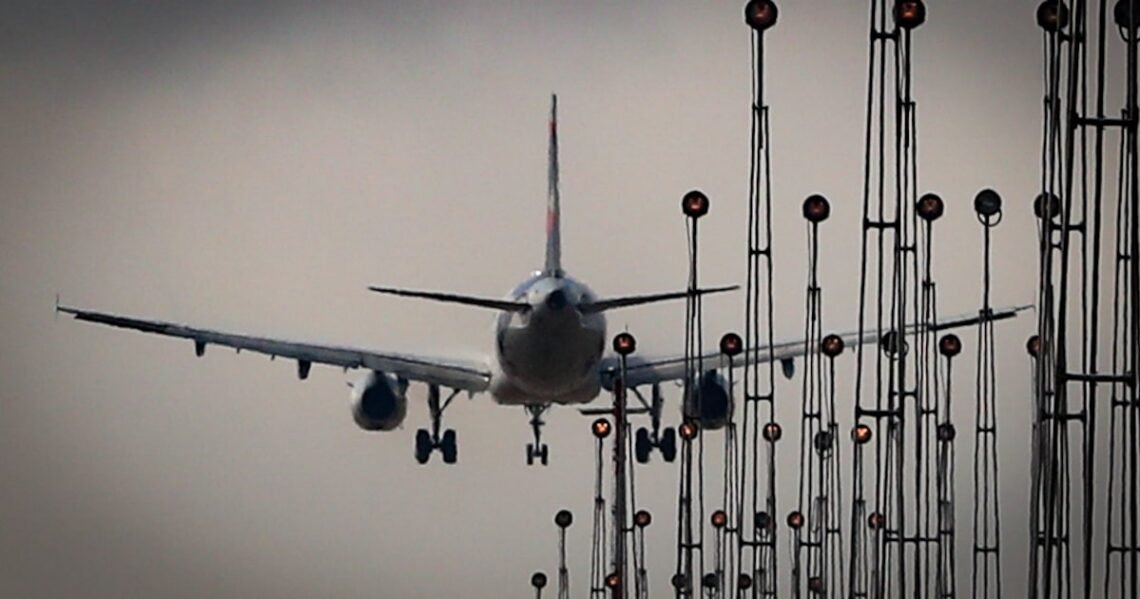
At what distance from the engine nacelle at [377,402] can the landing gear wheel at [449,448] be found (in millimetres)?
1103

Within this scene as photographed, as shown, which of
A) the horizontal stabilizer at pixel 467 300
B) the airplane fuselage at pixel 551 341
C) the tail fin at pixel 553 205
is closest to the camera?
the horizontal stabilizer at pixel 467 300

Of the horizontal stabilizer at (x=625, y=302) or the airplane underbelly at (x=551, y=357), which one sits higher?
the horizontal stabilizer at (x=625, y=302)

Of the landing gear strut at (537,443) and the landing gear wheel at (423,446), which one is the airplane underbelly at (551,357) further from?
the landing gear wheel at (423,446)

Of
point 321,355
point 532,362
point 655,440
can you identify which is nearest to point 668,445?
point 655,440

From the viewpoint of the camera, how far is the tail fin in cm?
3719

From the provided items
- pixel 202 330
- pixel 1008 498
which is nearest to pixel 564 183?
pixel 202 330

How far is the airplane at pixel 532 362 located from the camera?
3447 centimetres

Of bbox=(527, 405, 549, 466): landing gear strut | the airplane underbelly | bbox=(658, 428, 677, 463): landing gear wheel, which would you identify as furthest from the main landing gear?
bbox=(658, 428, 677, 463): landing gear wheel

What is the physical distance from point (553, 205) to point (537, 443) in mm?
3507

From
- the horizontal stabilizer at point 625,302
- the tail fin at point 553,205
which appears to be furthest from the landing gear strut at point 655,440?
the horizontal stabilizer at point 625,302

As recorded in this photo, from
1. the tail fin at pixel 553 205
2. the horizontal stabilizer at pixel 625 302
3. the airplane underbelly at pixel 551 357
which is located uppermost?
the tail fin at pixel 553 205

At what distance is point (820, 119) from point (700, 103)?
2.12 m

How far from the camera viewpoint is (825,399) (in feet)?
114

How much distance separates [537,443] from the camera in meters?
37.2
